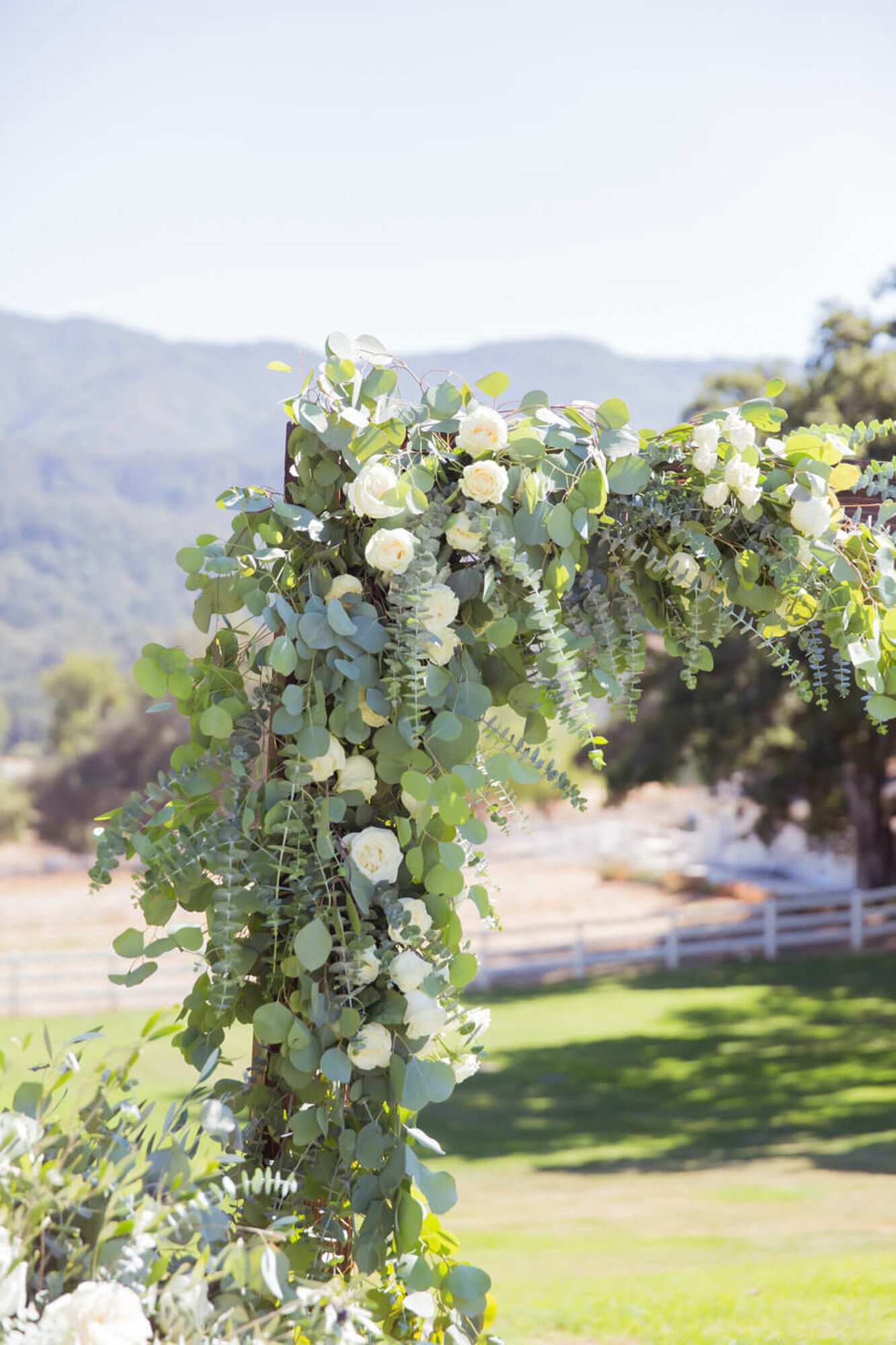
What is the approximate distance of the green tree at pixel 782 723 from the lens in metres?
11.2

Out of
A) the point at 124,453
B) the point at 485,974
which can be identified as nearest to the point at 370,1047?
the point at 485,974

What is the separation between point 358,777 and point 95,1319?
0.91m

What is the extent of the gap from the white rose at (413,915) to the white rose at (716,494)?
950mm

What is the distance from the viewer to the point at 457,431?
2.05 meters

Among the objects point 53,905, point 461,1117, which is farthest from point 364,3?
point 461,1117

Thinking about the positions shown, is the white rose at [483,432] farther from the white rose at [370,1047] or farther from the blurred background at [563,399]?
the white rose at [370,1047]

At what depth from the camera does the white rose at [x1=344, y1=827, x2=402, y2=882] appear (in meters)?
1.91

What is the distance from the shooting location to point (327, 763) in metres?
1.92

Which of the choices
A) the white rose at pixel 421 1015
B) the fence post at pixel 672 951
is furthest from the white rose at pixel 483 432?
the fence post at pixel 672 951

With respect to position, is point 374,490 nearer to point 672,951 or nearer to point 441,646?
point 441,646

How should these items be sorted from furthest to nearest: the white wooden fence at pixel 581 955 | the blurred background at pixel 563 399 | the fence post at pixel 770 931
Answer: the fence post at pixel 770 931, the white wooden fence at pixel 581 955, the blurred background at pixel 563 399

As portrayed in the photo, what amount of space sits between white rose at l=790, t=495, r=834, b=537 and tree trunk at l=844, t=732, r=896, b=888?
1330 centimetres

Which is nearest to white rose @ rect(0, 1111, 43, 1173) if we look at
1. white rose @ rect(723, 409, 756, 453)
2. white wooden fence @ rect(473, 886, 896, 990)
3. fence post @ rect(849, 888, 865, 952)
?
white rose @ rect(723, 409, 756, 453)

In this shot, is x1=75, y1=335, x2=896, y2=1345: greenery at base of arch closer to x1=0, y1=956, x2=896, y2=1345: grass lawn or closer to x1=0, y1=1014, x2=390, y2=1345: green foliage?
x1=0, y1=1014, x2=390, y2=1345: green foliage
